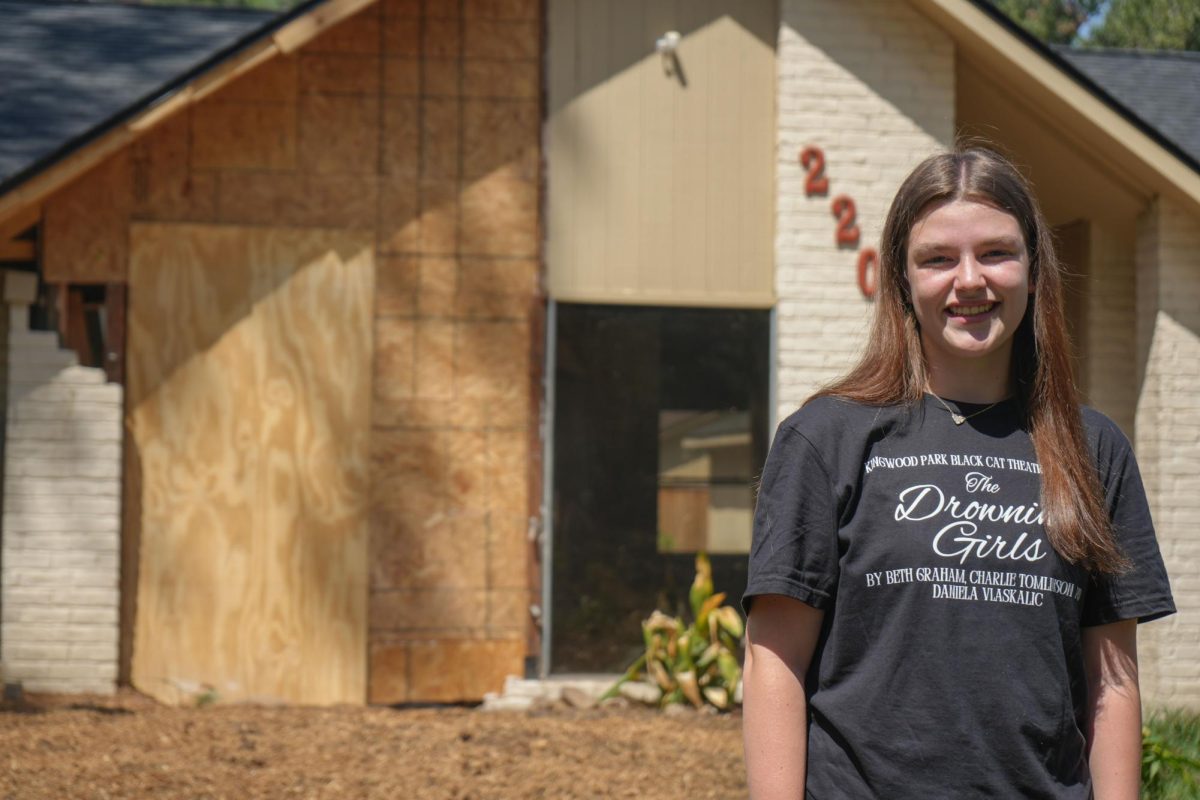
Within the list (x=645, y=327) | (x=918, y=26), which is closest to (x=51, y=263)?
(x=645, y=327)

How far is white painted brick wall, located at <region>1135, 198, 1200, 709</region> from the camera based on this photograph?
862 cm

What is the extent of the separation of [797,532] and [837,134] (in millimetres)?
6976

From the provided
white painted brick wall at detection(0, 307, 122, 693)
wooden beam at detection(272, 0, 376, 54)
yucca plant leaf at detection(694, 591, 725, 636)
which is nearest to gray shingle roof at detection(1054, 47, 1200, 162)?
yucca plant leaf at detection(694, 591, 725, 636)

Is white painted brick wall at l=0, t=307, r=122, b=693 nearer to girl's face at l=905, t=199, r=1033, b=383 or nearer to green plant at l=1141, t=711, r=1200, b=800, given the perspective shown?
green plant at l=1141, t=711, r=1200, b=800

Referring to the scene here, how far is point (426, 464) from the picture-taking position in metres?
8.48

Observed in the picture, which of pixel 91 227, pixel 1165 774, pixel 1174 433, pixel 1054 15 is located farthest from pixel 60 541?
pixel 1054 15

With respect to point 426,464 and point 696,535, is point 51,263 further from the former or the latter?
point 696,535

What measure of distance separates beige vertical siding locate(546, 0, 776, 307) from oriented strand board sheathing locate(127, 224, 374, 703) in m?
1.49

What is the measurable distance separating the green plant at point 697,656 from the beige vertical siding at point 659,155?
194 centimetres

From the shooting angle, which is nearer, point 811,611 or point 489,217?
point 811,611

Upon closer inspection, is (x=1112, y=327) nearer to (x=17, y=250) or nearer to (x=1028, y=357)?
(x=17, y=250)

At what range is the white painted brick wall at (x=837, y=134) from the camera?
872cm

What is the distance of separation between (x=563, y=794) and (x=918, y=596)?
162 inches

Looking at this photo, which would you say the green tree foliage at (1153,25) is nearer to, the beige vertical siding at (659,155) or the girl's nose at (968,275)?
the beige vertical siding at (659,155)
